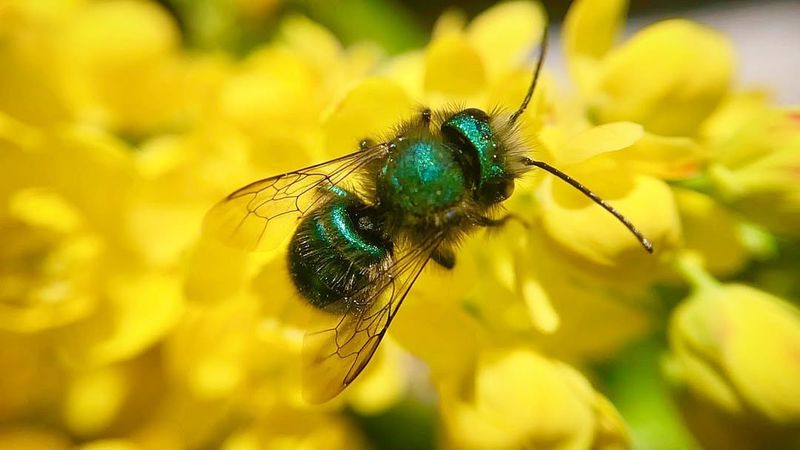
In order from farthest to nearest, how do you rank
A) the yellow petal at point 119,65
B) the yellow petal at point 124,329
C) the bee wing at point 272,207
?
the yellow petal at point 119,65
the yellow petal at point 124,329
the bee wing at point 272,207

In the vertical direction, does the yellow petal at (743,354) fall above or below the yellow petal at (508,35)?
below

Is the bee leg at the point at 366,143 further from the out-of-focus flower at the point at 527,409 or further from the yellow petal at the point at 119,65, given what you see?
the yellow petal at the point at 119,65

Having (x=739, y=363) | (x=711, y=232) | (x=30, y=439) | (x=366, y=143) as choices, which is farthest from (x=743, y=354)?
(x=30, y=439)

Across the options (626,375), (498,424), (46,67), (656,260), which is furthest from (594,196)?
(46,67)

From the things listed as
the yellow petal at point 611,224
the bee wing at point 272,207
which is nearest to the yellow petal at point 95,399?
the bee wing at point 272,207

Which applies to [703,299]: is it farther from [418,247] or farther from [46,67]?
[46,67]

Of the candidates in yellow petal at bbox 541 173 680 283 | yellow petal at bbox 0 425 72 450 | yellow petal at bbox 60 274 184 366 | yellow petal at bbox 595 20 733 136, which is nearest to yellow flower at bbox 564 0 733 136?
yellow petal at bbox 595 20 733 136
